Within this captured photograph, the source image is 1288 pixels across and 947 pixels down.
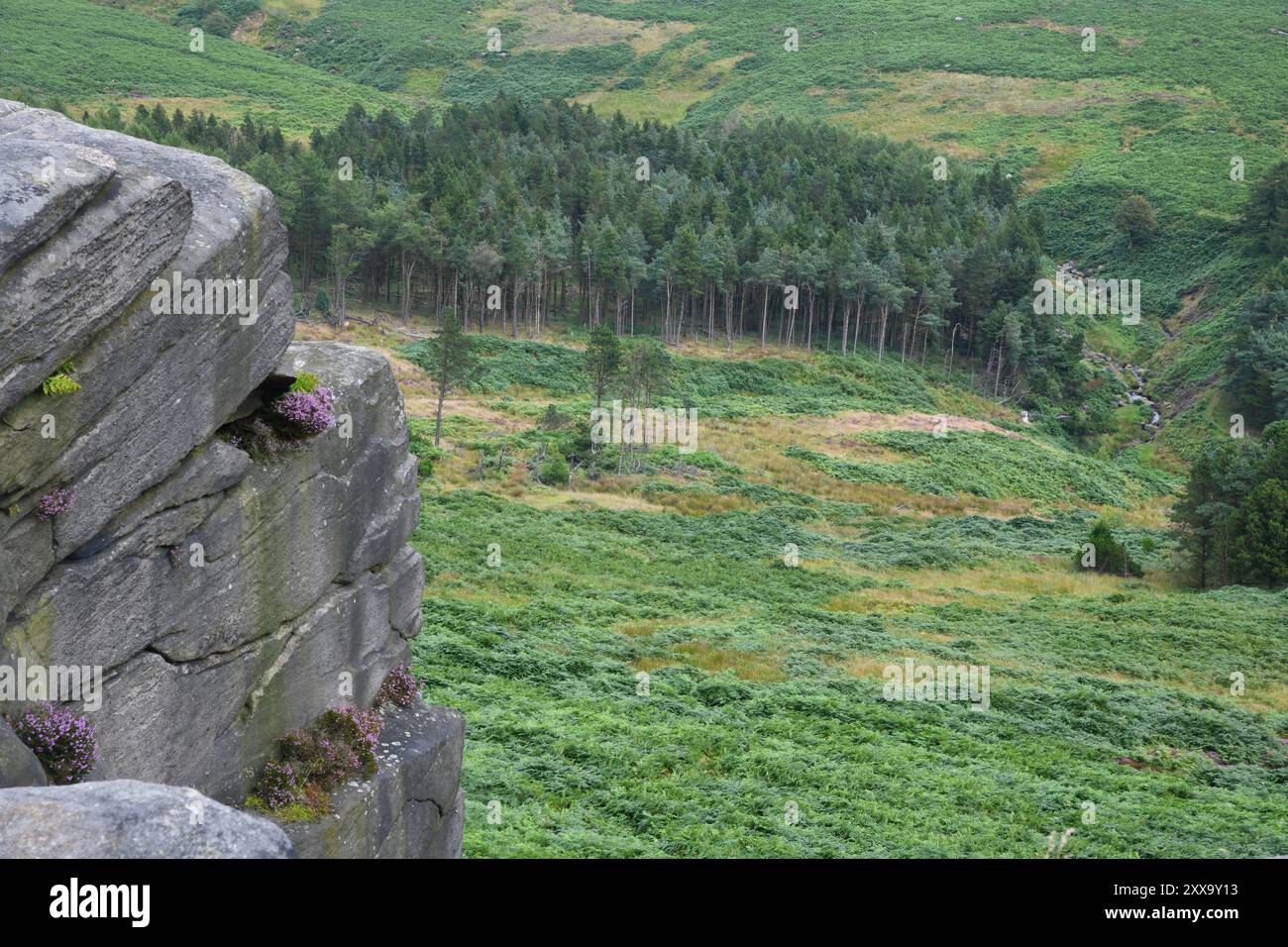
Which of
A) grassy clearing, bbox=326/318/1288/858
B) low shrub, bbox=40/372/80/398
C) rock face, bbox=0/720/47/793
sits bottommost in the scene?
grassy clearing, bbox=326/318/1288/858

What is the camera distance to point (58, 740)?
10547mm

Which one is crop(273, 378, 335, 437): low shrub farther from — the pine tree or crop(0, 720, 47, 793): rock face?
the pine tree

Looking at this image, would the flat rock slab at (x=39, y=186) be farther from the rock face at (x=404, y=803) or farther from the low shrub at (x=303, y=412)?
the rock face at (x=404, y=803)

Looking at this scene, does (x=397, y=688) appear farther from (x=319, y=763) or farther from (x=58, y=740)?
(x=58, y=740)

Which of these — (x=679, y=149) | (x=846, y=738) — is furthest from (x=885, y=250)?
(x=846, y=738)

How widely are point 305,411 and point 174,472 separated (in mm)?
2161

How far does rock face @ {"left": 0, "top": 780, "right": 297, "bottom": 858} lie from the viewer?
671 cm

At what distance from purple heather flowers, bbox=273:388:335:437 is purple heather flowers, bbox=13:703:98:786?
4.26 metres

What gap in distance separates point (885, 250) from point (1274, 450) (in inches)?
2640

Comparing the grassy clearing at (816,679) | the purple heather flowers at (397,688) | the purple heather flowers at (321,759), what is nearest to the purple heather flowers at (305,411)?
the purple heather flowers at (321,759)

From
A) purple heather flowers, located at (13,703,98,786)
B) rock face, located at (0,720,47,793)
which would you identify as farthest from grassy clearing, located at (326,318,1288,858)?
rock face, located at (0,720,47,793)

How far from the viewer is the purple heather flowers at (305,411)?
1369 centimetres

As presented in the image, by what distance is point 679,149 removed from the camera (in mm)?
155750

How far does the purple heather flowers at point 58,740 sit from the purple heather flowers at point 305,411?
4.26 metres
